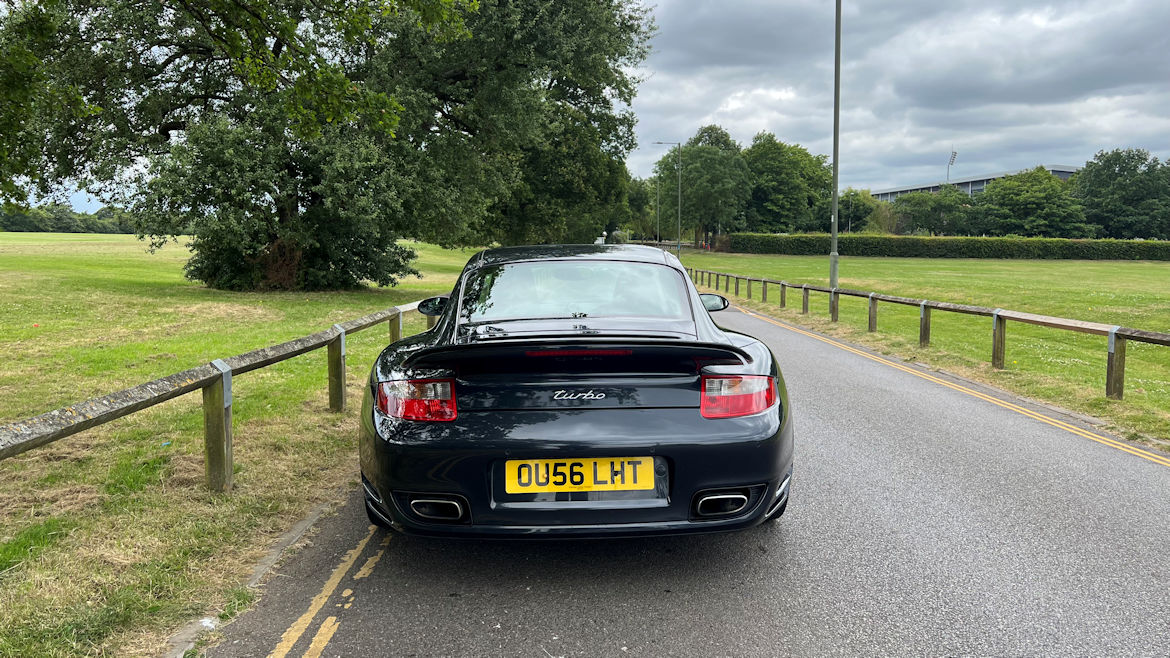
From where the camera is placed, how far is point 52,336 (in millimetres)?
12422

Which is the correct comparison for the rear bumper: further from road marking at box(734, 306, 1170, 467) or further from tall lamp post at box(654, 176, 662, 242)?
tall lamp post at box(654, 176, 662, 242)

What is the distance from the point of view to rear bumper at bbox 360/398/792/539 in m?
3.23

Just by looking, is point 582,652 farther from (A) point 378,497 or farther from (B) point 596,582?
(A) point 378,497

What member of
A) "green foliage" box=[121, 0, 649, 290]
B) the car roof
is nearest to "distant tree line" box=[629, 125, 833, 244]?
"green foliage" box=[121, 0, 649, 290]

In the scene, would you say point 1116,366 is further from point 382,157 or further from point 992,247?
point 992,247

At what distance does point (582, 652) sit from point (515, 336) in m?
1.34

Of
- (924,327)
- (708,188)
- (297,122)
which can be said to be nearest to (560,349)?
(924,327)

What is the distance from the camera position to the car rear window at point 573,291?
409cm

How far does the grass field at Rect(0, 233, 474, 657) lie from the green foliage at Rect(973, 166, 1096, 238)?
101 meters

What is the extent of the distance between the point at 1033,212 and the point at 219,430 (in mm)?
107137

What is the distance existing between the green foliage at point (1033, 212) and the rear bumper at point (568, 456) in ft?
339

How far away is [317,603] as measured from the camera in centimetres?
327

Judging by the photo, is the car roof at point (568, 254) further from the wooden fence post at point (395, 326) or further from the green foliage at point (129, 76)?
the green foliage at point (129, 76)

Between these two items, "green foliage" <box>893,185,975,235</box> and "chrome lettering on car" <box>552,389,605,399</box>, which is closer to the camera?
"chrome lettering on car" <box>552,389,605,399</box>
